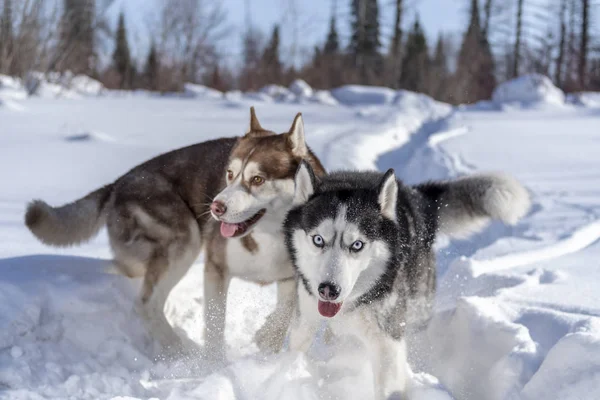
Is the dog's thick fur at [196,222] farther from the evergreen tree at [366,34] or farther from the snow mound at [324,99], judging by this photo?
the evergreen tree at [366,34]

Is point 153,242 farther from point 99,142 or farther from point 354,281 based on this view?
point 99,142

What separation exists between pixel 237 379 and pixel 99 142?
6573 mm

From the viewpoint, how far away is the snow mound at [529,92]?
18.7 metres

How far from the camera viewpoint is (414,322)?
125 inches

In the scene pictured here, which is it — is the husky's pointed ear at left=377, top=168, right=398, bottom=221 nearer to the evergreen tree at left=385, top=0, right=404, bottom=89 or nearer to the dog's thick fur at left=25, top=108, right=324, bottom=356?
the dog's thick fur at left=25, top=108, right=324, bottom=356

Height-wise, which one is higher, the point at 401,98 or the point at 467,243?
the point at 467,243

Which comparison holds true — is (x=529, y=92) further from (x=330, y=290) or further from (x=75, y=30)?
(x=330, y=290)

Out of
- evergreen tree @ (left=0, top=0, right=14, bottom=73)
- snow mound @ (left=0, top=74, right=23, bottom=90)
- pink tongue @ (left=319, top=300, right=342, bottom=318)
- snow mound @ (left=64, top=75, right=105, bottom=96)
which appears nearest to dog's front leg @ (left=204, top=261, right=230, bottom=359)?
pink tongue @ (left=319, top=300, right=342, bottom=318)

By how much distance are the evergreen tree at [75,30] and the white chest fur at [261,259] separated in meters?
13.7

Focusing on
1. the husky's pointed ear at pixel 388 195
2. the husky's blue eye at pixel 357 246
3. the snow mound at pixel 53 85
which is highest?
the husky's pointed ear at pixel 388 195

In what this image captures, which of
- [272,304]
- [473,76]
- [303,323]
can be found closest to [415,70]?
[473,76]

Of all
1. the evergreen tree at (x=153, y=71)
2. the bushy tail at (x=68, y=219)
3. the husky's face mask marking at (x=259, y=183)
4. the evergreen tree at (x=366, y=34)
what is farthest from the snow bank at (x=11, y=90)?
the evergreen tree at (x=366, y=34)

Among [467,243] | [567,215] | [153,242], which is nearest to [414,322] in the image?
[153,242]

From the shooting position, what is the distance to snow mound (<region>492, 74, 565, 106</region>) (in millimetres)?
18744
